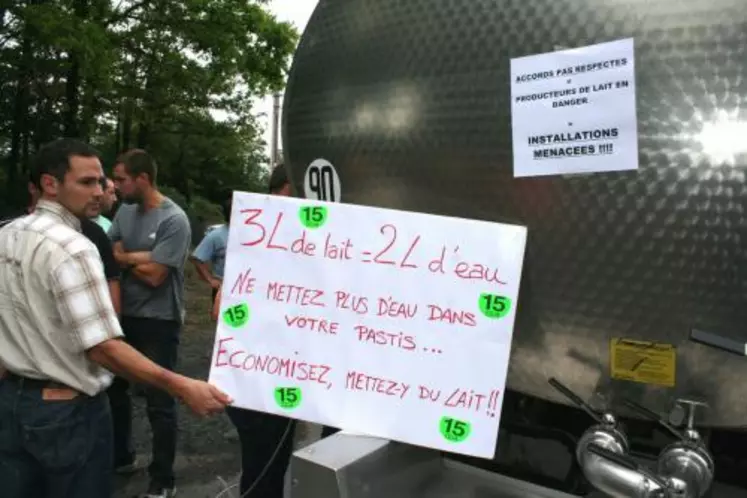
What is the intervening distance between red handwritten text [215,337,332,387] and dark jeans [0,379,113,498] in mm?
1149

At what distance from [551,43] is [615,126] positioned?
20cm

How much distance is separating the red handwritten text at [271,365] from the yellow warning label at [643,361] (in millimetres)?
589

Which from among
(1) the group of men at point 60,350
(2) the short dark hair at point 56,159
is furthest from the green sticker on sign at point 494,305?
(2) the short dark hair at point 56,159

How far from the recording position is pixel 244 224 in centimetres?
173

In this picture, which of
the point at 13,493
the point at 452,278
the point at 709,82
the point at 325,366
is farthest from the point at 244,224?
the point at 13,493

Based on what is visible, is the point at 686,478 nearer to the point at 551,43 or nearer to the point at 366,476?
the point at 366,476

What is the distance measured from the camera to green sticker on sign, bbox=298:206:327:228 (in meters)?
1.67

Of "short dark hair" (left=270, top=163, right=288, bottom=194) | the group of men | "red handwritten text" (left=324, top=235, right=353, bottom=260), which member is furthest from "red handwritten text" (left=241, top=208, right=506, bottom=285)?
"short dark hair" (left=270, top=163, right=288, bottom=194)

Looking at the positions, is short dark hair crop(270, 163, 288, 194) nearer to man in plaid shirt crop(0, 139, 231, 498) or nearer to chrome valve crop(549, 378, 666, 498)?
man in plaid shirt crop(0, 139, 231, 498)

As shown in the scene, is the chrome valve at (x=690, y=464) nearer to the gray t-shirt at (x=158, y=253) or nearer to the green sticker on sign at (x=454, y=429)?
the green sticker on sign at (x=454, y=429)

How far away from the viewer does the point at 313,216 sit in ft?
5.49

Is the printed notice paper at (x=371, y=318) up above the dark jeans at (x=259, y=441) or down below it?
above

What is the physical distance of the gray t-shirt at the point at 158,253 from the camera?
423 centimetres

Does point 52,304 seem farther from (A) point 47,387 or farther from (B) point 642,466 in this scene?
(B) point 642,466
